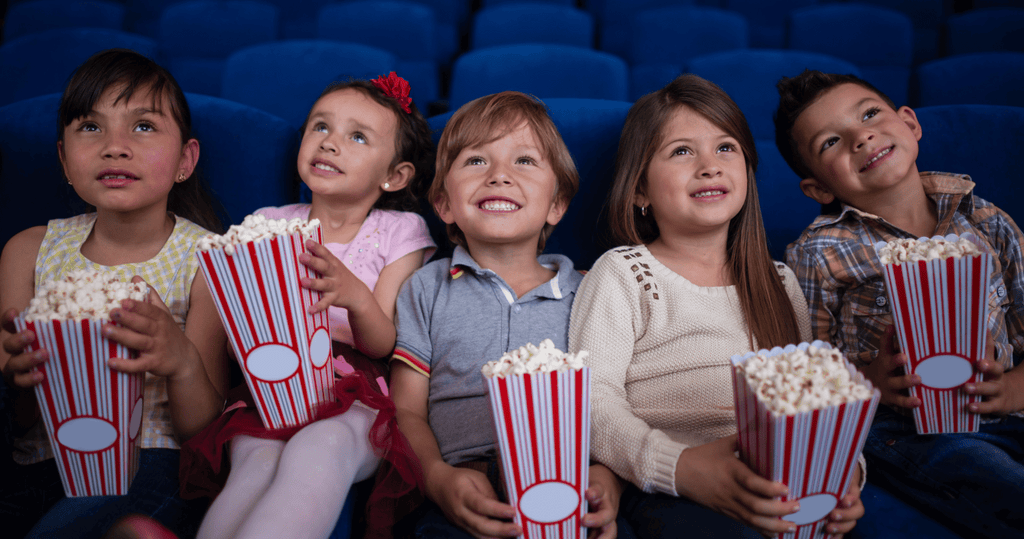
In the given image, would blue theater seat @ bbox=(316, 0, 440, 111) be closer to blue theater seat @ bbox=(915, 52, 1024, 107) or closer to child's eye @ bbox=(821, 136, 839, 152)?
child's eye @ bbox=(821, 136, 839, 152)

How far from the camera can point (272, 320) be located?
0.98m

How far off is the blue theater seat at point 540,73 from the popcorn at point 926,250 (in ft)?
5.90

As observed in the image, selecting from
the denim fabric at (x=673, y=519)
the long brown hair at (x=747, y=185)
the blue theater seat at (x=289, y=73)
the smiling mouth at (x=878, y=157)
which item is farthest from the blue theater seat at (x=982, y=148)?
the blue theater seat at (x=289, y=73)

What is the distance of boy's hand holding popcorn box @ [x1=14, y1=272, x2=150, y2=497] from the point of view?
3.00 feet

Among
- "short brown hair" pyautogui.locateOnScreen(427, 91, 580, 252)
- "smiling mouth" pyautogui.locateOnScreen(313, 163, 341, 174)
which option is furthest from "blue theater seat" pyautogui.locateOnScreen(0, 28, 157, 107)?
"short brown hair" pyautogui.locateOnScreen(427, 91, 580, 252)

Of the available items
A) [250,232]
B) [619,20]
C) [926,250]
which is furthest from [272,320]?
[619,20]

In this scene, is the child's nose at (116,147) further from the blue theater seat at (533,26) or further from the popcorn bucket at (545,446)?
the blue theater seat at (533,26)

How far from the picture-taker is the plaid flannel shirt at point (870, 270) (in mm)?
1384

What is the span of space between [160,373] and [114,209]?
1.64 feet

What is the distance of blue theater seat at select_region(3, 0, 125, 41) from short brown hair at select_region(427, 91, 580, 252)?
3.55 m

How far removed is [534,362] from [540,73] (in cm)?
202

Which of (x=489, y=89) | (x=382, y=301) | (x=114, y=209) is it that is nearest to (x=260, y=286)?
(x=382, y=301)

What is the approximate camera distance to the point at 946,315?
978 mm

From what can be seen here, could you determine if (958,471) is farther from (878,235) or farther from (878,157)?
(878,157)
